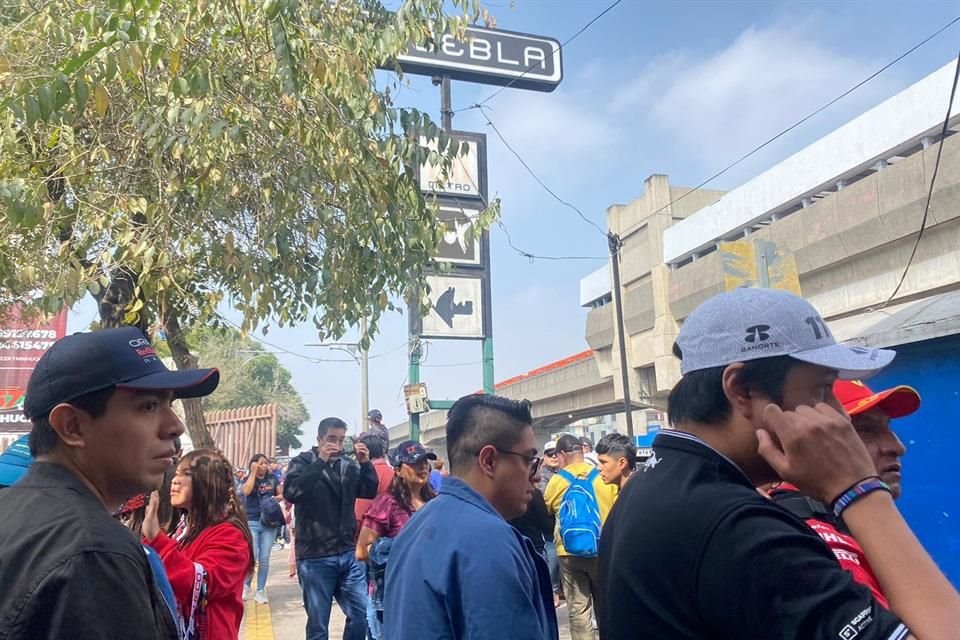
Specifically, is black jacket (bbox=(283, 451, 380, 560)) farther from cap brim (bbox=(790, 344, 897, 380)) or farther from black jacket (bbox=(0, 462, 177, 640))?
cap brim (bbox=(790, 344, 897, 380))

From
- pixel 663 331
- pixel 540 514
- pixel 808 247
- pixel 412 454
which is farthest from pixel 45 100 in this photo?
pixel 663 331

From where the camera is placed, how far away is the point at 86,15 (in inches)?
160

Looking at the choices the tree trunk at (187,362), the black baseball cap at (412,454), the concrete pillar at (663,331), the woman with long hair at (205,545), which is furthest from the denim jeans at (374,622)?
the concrete pillar at (663,331)

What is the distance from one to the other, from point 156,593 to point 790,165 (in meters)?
29.7

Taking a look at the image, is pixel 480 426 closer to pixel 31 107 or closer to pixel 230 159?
pixel 31 107

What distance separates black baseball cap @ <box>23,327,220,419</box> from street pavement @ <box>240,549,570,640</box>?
6.85 m

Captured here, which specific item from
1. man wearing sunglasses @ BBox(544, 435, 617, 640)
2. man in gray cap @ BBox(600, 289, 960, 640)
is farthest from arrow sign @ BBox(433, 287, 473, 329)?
man in gray cap @ BBox(600, 289, 960, 640)

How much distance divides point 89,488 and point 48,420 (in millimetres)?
208

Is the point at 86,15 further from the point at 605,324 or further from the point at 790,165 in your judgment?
the point at 605,324

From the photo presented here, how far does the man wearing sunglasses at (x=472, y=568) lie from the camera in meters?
2.08

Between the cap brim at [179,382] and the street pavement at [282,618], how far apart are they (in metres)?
6.67

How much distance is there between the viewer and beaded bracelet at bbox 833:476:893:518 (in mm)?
1307

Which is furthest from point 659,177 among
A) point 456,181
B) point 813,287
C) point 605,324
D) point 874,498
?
point 874,498

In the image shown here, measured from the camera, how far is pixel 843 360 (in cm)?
146
